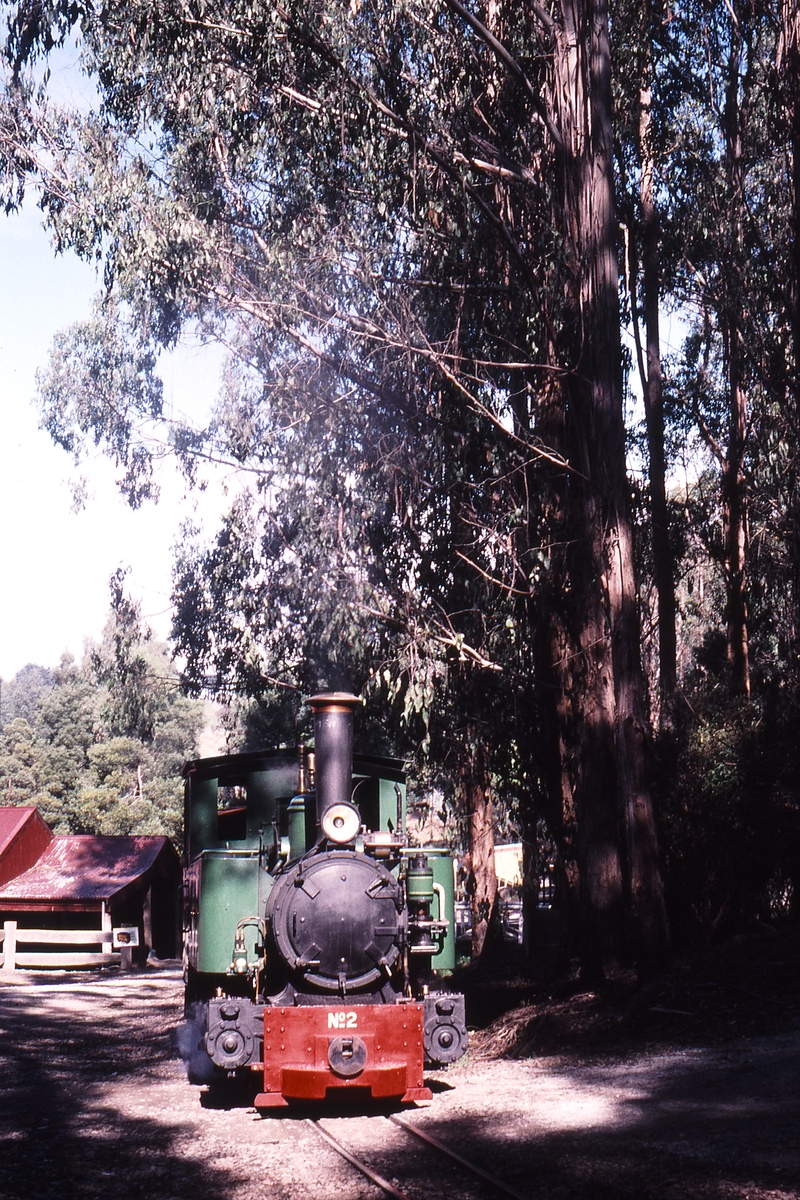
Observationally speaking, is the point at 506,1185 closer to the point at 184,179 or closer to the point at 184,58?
the point at 184,58

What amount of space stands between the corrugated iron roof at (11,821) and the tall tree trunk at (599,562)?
20589 mm

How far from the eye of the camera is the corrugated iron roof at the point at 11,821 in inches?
1203

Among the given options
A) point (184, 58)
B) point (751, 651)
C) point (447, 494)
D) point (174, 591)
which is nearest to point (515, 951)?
point (751, 651)

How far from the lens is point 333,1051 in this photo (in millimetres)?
7730

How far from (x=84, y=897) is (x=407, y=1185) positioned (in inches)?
921

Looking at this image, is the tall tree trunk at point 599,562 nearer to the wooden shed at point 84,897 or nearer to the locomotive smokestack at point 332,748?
the locomotive smokestack at point 332,748

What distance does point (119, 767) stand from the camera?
54750mm

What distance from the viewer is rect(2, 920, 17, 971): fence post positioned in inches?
1060

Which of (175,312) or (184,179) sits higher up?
(184,179)

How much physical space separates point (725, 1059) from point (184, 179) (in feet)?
44.1

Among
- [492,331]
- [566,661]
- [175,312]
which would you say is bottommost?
[566,661]

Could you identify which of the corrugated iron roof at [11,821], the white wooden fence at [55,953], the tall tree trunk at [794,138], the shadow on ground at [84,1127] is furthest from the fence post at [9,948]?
the tall tree trunk at [794,138]

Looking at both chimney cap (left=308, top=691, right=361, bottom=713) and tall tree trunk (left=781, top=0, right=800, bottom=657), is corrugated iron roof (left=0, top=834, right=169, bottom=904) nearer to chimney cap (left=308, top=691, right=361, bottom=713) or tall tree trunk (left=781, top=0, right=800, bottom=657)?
tall tree trunk (left=781, top=0, right=800, bottom=657)

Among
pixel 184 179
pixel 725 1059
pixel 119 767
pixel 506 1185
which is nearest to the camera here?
pixel 506 1185
